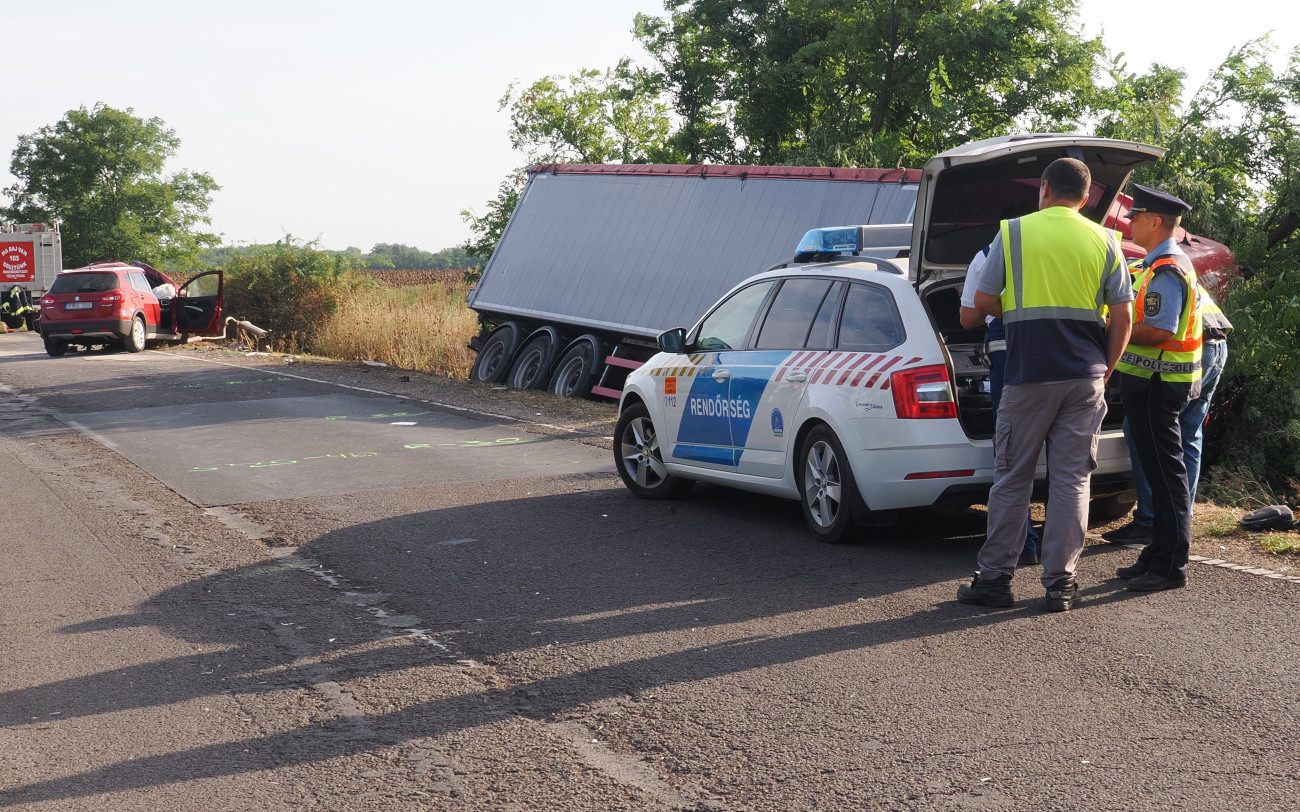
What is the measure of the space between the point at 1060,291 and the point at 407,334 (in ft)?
67.0

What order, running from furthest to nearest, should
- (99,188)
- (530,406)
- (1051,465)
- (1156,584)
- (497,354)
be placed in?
(99,188) → (497,354) → (530,406) → (1156,584) → (1051,465)

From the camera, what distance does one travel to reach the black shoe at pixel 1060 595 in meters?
5.74

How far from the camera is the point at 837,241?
792 cm

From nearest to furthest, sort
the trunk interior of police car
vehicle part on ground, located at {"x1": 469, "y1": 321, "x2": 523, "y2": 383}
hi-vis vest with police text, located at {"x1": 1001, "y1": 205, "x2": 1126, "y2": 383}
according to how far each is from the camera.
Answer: hi-vis vest with police text, located at {"x1": 1001, "y1": 205, "x2": 1126, "y2": 383}, the trunk interior of police car, vehicle part on ground, located at {"x1": 469, "y1": 321, "x2": 523, "y2": 383}

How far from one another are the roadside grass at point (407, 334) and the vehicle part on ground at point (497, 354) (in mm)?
1086

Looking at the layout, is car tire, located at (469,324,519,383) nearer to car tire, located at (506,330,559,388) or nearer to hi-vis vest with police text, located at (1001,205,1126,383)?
car tire, located at (506,330,559,388)

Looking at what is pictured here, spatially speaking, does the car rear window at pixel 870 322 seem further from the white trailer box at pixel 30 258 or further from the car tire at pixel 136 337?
the white trailer box at pixel 30 258

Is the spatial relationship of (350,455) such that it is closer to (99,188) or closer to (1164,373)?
(1164,373)

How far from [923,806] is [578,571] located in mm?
3442

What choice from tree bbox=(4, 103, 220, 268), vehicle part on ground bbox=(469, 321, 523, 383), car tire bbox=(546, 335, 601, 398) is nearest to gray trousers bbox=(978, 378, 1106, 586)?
car tire bbox=(546, 335, 601, 398)

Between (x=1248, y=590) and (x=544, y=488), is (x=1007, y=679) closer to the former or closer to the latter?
(x=1248, y=590)

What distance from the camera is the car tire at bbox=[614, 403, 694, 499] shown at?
29.5 feet

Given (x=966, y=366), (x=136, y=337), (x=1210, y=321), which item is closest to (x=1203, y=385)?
(x=1210, y=321)

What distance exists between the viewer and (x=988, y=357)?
673 cm
